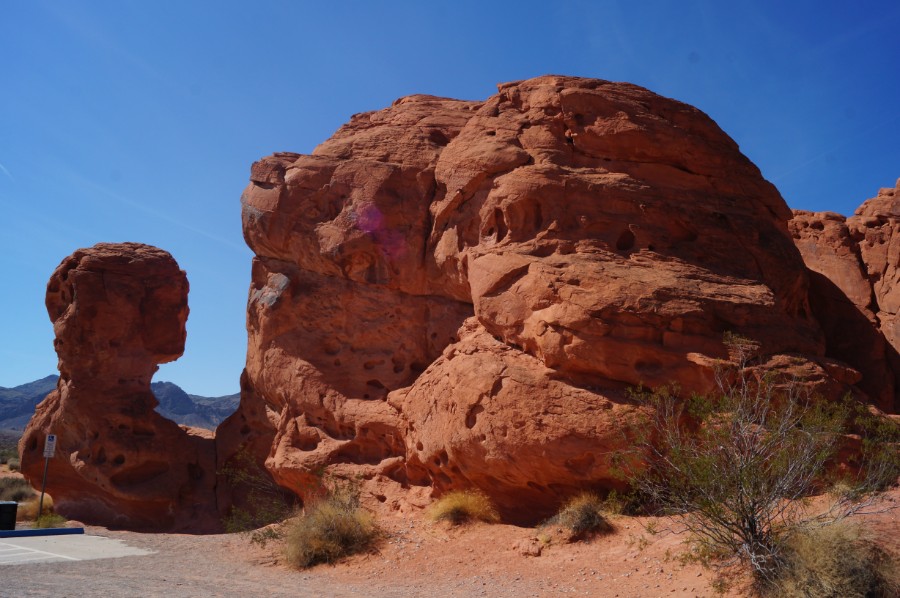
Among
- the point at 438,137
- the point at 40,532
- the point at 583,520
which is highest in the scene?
the point at 438,137

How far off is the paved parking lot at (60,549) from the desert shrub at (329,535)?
376cm

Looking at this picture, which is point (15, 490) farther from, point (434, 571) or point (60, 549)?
point (434, 571)

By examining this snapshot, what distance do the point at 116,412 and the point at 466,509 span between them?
39.0ft

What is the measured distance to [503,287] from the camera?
13.8m

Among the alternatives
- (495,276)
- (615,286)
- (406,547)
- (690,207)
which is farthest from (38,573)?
(690,207)

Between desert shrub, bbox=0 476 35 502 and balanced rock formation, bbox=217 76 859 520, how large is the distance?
861 centimetres

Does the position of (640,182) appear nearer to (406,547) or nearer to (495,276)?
(495,276)

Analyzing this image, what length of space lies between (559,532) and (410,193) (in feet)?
30.8

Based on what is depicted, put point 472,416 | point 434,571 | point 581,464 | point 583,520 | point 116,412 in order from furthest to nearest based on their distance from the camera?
1. point 116,412
2. point 472,416
3. point 581,464
4. point 434,571
5. point 583,520

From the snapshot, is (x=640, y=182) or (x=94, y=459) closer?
(x=640, y=182)

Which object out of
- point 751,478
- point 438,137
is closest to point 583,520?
point 751,478

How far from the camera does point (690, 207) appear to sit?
14062mm

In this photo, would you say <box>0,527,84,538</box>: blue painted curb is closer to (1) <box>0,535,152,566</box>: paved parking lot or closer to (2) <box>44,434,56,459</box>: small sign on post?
(1) <box>0,535,152,566</box>: paved parking lot

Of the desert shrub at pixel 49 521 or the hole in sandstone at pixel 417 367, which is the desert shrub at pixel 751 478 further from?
the desert shrub at pixel 49 521
